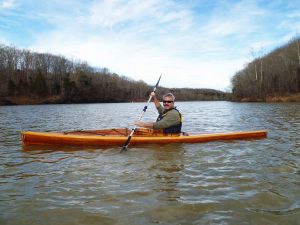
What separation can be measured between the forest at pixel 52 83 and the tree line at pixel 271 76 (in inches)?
787

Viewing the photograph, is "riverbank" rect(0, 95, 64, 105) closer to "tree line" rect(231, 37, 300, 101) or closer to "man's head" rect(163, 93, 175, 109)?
"tree line" rect(231, 37, 300, 101)

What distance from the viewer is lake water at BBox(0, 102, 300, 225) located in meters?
4.32

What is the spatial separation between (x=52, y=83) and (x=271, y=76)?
176 feet

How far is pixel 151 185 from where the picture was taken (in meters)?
5.69

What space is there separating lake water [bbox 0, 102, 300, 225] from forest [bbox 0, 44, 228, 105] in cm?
6126

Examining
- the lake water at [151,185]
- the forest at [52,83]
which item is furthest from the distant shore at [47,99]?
the lake water at [151,185]

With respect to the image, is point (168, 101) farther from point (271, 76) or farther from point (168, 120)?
point (271, 76)

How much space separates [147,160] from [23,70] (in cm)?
8602

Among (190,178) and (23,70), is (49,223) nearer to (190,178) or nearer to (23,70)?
(190,178)

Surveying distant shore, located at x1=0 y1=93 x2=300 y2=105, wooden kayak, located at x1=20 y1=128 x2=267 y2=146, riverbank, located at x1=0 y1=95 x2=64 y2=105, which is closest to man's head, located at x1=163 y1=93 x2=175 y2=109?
wooden kayak, located at x1=20 y1=128 x2=267 y2=146

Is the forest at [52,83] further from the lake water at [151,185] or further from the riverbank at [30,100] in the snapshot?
the lake water at [151,185]

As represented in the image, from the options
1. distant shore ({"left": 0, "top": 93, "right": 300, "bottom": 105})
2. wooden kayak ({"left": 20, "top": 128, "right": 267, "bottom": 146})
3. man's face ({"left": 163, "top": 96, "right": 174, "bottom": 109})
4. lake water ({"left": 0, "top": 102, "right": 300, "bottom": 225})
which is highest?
distant shore ({"left": 0, "top": 93, "right": 300, "bottom": 105})

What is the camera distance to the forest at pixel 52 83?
71312 millimetres

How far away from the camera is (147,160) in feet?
25.4
